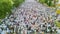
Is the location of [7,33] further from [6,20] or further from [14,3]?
[14,3]

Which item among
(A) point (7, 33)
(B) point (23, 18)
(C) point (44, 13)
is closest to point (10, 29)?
(A) point (7, 33)

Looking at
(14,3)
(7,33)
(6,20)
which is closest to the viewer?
(7,33)

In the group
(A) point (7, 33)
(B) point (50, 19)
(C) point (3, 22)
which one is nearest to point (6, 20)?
(C) point (3, 22)

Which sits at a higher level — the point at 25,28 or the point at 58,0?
the point at 58,0

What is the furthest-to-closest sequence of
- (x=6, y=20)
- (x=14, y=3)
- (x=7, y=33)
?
(x=14, y=3), (x=6, y=20), (x=7, y=33)

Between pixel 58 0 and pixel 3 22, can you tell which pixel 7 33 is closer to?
pixel 3 22

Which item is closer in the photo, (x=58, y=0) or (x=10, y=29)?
(x=10, y=29)
